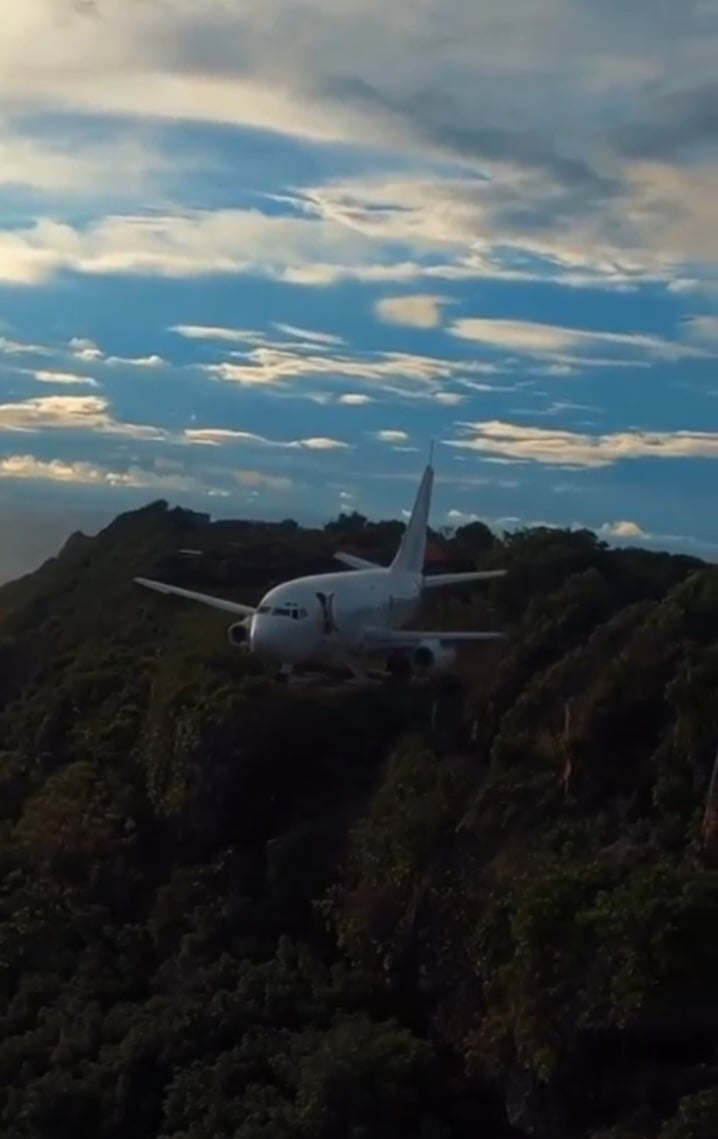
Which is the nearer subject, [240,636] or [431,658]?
[431,658]

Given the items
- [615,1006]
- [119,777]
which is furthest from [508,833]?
[119,777]

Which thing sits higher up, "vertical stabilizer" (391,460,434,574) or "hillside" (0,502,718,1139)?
"vertical stabilizer" (391,460,434,574)

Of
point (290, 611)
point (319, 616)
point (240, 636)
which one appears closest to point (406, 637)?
point (319, 616)

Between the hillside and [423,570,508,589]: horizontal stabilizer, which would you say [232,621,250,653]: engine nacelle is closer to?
the hillside

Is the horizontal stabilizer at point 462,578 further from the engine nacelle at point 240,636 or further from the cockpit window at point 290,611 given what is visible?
the engine nacelle at point 240,636

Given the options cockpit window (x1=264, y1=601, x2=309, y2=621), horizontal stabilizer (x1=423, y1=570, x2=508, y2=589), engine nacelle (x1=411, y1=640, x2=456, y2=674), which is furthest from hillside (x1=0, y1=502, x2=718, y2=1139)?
cockpit window (x1=264, y1=601, x2=309, y2=621)

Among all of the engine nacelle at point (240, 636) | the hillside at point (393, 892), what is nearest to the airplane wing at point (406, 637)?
the hillside at point (393, 892)

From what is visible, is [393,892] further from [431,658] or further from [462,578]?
[462,578]
